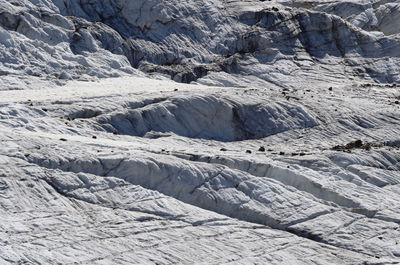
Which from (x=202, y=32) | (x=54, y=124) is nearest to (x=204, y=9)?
(x=202, y=32)

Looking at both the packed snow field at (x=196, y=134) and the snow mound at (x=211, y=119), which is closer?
the packed snow field at (x=196, y=134)

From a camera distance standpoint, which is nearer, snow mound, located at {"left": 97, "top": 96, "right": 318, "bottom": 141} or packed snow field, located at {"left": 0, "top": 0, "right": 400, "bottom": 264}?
packed snow field, located at {"left": 0, "top": 0, "right": 400, "bottom": 264}

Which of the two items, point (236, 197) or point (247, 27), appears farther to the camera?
point (247, 27)

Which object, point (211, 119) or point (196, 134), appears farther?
point (211, 119)

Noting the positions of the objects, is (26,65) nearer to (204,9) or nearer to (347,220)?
(204,9)

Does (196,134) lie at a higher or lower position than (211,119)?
lower

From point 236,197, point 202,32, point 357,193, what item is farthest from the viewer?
point 202,32

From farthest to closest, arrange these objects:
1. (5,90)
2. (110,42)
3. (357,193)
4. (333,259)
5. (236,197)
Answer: (110,42) → (5,90) → (357,193) → (236,197) → (333,259)
